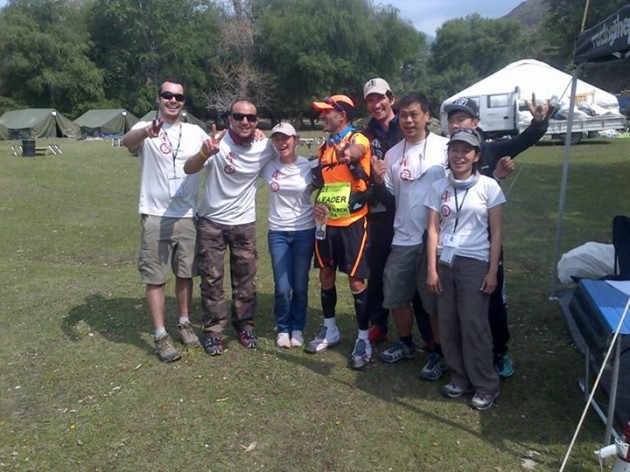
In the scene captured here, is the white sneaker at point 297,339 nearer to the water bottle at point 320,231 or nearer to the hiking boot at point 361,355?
the hiking boot at point 361,355

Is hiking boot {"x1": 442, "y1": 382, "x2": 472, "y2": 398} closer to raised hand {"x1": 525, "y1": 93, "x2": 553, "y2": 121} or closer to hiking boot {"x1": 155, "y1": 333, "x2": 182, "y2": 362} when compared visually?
raised hand {"x1": 525, "y1": 93, "x2": 553, "y2": 121}

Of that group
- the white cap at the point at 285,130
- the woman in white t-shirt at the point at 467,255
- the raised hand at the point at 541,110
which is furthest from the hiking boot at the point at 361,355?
the raised hand at the point at 541,110

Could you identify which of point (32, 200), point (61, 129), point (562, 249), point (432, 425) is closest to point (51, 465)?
point (432, 425)

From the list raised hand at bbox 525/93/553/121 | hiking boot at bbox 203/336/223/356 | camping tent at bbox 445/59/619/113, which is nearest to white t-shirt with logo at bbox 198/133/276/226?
hiking boot at bbox 203/336/223/356

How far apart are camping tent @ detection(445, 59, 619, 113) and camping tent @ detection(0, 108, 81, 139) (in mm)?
26804

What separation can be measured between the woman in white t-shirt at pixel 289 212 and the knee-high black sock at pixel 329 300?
7.5 inches

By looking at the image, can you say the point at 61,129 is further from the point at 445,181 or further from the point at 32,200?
the point at 445,181

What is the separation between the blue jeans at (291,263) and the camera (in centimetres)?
448

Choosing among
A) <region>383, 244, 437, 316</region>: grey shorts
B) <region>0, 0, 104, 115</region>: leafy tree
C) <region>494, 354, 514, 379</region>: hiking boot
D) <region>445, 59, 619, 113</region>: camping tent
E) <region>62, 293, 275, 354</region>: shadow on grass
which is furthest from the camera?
<region>0, 0, 104, 115</region>: leafy tree

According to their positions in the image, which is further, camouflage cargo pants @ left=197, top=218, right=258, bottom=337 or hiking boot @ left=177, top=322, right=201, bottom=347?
hiking boot @ left=177, top=322, right=201, bottom=347

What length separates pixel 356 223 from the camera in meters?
4.14

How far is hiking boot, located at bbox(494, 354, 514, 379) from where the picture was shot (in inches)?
160

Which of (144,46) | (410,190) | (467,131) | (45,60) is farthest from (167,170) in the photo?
(144,46)

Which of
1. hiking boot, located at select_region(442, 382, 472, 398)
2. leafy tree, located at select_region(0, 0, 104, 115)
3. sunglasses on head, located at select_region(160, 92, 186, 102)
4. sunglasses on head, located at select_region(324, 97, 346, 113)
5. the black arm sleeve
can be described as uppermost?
leafy tree, located at select_region(0, 0, 104, 115)
